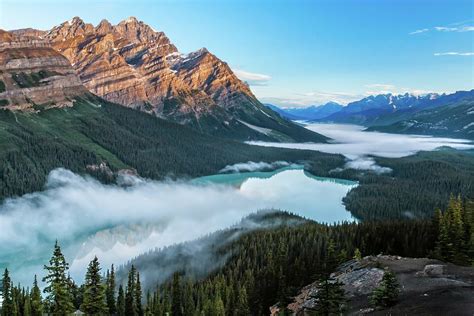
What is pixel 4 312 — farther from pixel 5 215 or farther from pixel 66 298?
pixel 5 215

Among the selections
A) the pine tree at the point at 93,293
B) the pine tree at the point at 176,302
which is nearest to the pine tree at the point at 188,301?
the pine tree at the point at 176,302

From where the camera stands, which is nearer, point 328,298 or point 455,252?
point 328,298

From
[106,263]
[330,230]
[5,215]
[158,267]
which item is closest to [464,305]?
[330,230]

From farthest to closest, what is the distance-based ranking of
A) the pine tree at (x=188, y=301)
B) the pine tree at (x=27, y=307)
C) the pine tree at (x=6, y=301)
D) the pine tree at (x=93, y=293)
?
1. the pine tree at (x=188, y=301)
2. the pine tree at (x=27, y=307)
3. the pine tree at (x=6, y=301)
4. the pine tree at (x=93, y=293)

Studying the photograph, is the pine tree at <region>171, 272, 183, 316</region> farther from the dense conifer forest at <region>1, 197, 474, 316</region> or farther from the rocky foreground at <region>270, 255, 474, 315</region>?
the rocky foreground at <region>270, 255, 474, 315</region>

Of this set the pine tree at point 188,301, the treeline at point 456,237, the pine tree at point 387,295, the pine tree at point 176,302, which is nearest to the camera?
the pine tree at point 387,295

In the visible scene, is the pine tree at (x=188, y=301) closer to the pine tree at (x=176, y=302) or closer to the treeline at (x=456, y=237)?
the pine tree at (x=176, y=302)

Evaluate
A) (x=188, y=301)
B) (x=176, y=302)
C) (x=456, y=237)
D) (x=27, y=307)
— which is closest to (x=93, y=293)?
(x=27, y=307)
